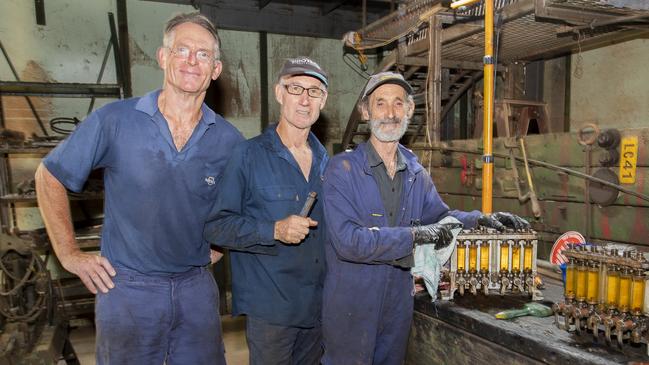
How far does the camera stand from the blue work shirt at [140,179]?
2072 millimetres

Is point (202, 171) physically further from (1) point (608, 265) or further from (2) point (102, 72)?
(2) point (102, 72)

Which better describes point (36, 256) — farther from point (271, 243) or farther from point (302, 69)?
point (302, 69)

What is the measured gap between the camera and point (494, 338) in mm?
2209

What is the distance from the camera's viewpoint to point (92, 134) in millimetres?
2068

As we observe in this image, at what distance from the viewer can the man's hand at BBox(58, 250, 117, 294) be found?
6.87 feet

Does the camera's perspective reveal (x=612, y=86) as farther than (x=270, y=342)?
Yes

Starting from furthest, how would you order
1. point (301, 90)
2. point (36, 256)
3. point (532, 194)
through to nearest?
point (532, 194)
point (36, 256)
point (301, 90)

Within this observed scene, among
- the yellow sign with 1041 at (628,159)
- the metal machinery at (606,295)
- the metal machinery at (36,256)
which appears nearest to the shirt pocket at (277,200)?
the metal machinery at (606,295)

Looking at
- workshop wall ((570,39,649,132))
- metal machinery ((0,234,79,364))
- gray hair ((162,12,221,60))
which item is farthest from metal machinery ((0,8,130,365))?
workshop wall ((570,39,649,132))

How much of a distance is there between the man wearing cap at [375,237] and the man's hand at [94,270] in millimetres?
1049

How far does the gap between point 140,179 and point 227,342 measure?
3.82 m

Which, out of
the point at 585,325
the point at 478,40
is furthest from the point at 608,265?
the point at 478,40

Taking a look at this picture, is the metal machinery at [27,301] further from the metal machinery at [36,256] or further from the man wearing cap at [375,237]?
the man wearing cap at [375,237]

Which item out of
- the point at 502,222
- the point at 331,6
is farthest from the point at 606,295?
the point at 331,6
